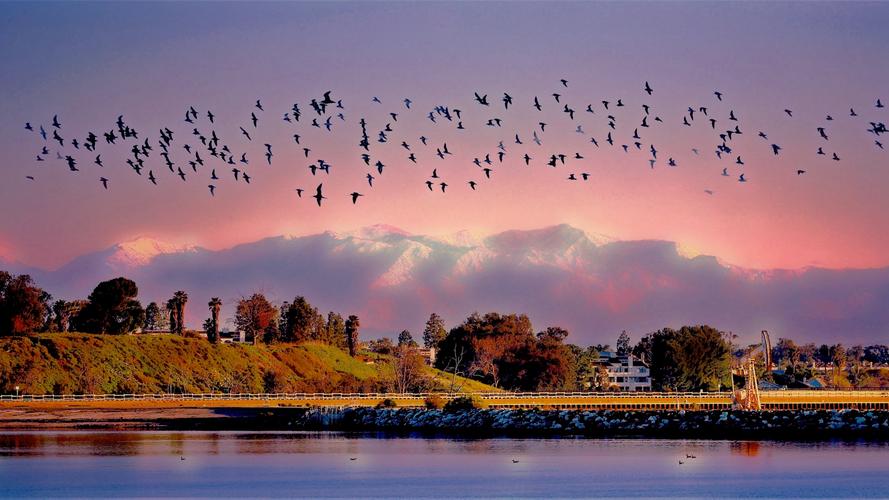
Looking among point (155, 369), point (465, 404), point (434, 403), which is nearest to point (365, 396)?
point (434, 403)

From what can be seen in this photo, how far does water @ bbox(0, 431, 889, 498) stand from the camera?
61.9 metres

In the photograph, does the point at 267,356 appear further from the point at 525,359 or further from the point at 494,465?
the point at 494,465

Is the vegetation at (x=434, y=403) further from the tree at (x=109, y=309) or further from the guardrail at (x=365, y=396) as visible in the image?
the tree at (x=109, y=309)

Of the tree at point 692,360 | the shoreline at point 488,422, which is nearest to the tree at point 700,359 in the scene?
the tree at point 692,360

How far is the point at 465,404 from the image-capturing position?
116688 mm

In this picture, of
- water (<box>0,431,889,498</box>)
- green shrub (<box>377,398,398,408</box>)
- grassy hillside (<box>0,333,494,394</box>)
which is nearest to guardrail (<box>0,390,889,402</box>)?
green shrub (<box>377,398,398,408</box>)

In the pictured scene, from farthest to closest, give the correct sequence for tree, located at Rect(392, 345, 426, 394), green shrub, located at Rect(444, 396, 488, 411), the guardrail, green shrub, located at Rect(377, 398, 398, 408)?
tree, located at Rect(392, 345, 426, 394) → the guardrail → green shrub, located at Rect(377, 398, 398, 408) → green shrub, located at Rect(444, 396, 488, 411)

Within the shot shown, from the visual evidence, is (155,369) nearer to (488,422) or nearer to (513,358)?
(513,358)

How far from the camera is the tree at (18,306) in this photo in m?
169

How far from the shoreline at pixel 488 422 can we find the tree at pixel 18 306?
47.4 metres

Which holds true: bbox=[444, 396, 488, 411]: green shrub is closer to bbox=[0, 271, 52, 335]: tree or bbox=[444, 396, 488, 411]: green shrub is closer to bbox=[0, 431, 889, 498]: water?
bbox=[0, 431, 889, 498]: water

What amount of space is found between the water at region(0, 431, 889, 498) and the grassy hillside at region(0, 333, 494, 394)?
55771 millimetres

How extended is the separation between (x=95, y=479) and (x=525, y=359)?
11787 cm

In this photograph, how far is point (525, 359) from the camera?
181750 mm
